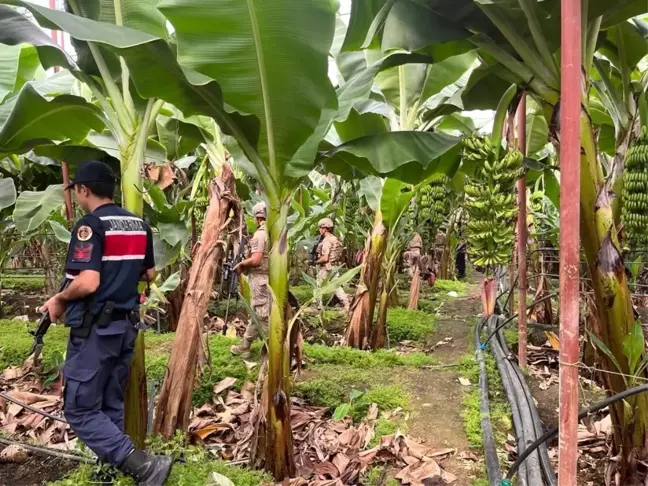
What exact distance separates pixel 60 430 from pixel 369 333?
2.68 m

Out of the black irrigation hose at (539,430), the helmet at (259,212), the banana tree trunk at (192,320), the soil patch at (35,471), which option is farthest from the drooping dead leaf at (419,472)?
the helmet at (259,212)

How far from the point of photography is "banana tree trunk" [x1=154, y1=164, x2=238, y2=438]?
2.62 metres

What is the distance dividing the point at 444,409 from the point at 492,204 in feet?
→ 5.33

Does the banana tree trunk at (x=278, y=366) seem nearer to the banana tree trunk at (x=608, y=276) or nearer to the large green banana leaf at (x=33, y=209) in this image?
the banana tree trunk at (x=608, y=276)

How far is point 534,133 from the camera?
13.6 feet

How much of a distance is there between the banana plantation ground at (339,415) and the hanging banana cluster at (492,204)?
40.9 inches

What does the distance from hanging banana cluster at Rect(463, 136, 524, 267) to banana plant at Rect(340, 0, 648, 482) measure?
239 mm

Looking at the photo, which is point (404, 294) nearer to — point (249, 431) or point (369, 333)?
point (369, 333)

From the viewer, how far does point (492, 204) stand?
6.46 feet

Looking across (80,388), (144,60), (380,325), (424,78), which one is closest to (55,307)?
(80,388)

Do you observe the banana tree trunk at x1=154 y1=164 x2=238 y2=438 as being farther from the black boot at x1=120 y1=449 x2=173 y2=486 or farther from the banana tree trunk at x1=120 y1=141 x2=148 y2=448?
the black boot at x1=120 y1=449 x2=173 y2=486

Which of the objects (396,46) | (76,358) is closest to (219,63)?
(396,46)

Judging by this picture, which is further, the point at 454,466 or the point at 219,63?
the point at 454,466

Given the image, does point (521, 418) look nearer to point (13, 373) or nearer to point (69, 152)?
point (69, 152)
